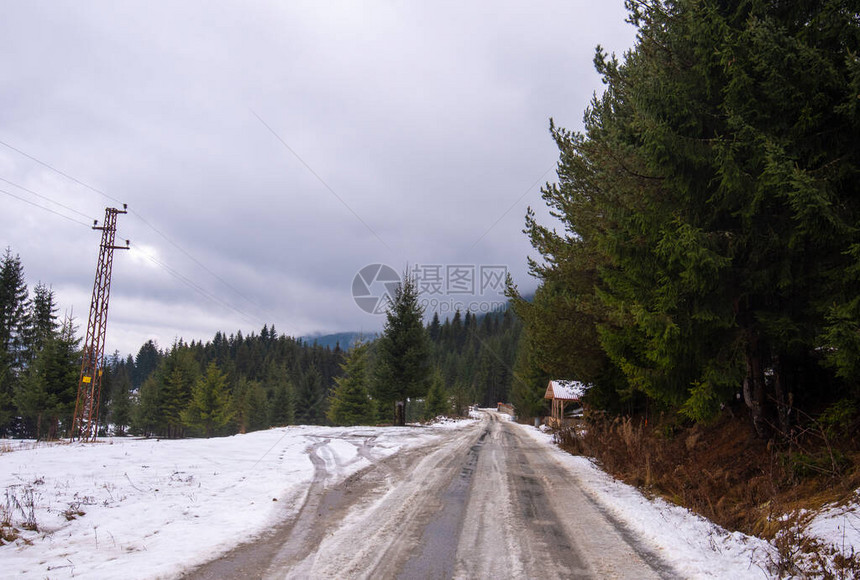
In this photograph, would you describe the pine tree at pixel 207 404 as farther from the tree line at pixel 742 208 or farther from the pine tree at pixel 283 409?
the tree line at pixel 742 208

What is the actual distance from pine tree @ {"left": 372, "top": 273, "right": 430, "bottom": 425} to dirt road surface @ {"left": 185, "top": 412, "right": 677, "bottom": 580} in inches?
731

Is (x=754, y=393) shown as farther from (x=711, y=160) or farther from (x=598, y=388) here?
(x=598, y=388)

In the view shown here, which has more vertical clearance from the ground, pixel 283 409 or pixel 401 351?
pixel 401 351

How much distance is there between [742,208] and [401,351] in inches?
892

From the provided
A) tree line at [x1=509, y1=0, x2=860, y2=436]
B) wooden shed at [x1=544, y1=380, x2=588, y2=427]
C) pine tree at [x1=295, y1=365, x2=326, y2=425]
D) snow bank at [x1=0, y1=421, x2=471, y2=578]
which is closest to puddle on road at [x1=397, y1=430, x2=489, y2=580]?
snow bank at [x1=0, y1=421, x2=471, y2=578]

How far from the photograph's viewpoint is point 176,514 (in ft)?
18.5

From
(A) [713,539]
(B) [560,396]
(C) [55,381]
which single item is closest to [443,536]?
(A) [713,539]

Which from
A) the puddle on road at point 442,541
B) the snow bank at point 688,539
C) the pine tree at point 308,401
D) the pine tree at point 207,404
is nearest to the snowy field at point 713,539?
the snow bank at point 688,539

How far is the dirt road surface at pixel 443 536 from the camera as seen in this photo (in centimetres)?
408

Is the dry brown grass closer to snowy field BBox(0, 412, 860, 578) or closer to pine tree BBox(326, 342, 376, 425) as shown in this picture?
snowy field BBox(0, 412, 860, 578)

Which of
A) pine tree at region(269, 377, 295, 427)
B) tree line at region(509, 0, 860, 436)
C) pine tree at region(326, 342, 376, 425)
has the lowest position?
pine tree at region(269, 377, 295, 427)

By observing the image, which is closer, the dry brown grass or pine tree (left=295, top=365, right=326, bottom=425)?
the dry brown grass

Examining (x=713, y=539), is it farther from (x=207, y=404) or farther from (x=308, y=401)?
(x=308, y=401)

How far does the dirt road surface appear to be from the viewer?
4078 mm
